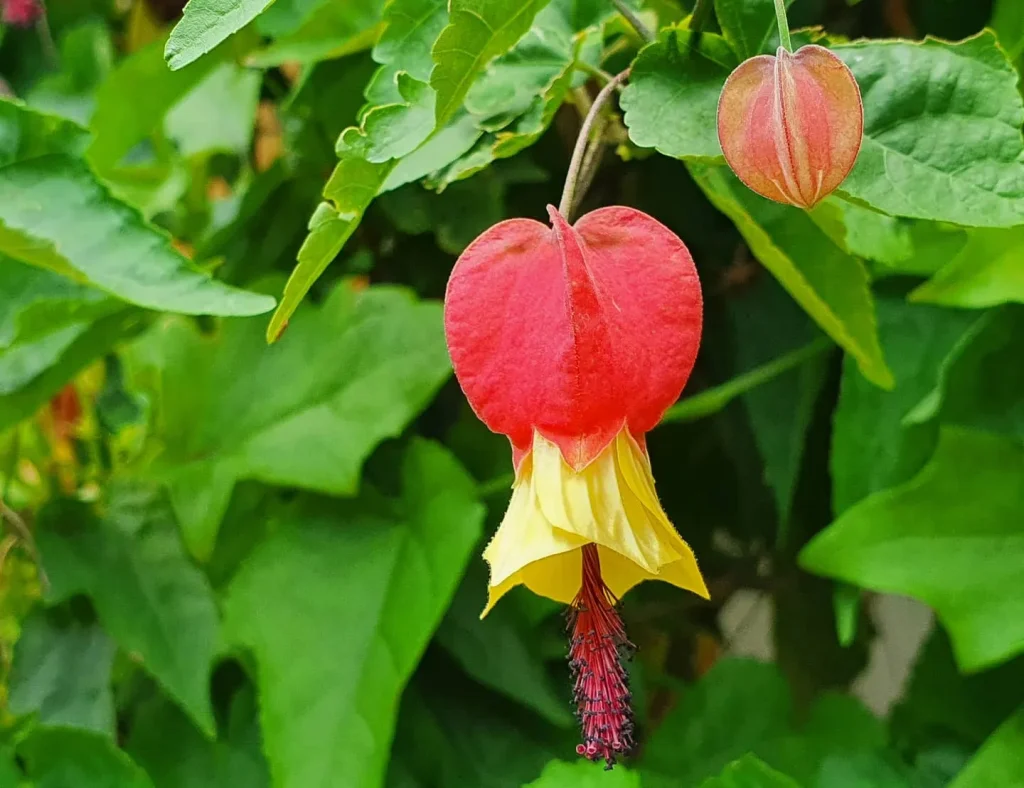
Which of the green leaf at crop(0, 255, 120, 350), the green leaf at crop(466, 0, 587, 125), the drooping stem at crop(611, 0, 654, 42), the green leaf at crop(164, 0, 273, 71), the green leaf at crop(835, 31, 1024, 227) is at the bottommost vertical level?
the green leaf at crop(0, 255, 120, 350)

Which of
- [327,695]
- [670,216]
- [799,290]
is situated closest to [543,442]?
[799,290]

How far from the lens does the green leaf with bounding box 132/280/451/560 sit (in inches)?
18.6

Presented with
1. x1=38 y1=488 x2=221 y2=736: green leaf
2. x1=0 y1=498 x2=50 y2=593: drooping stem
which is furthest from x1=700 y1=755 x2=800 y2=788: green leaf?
x1=0 y1=498 x2=50 y2=593: drooping stem

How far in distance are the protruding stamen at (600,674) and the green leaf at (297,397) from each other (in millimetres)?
171

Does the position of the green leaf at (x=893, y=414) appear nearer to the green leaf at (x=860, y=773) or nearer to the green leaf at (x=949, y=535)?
the green leaf at (x=949, y=535)

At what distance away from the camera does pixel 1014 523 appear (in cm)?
41

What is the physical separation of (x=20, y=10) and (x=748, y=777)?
2.51 ft

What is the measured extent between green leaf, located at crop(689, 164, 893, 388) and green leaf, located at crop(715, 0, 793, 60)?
0.13 ft

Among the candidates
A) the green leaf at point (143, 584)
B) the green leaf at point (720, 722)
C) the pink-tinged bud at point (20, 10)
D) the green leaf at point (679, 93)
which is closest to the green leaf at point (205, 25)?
the green leaf at point (679, 93)

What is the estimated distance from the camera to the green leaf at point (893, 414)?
437mm

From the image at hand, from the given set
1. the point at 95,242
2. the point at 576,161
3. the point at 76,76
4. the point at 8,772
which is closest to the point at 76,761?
the point at 8,772

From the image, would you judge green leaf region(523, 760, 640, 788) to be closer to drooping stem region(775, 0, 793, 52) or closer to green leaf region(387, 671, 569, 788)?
green leaf region(387, 671, 569, 788)

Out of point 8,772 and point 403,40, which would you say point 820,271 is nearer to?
point 403,40

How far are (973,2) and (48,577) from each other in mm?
551
